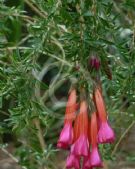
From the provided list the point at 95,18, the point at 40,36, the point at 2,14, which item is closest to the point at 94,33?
the point at 95,18

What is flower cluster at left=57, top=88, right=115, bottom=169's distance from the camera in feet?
5.22

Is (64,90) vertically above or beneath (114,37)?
beneath

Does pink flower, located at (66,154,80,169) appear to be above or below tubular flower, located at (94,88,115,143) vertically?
below

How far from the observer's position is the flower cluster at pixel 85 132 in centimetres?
159

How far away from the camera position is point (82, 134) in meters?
1.60

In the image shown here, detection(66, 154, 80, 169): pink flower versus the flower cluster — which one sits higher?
the flower cluster

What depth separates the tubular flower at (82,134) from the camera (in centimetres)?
158

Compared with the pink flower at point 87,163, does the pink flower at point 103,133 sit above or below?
above

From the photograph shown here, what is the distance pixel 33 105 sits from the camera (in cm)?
180

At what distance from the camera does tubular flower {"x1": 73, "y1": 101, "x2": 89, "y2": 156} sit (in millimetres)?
1582

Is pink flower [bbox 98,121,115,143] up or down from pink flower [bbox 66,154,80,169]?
up

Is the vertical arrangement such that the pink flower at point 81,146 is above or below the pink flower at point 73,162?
above

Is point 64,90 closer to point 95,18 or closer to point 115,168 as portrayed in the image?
point 115,168

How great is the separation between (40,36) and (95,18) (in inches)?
7.5
